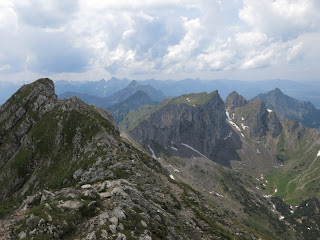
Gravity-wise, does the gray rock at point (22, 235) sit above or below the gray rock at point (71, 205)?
below

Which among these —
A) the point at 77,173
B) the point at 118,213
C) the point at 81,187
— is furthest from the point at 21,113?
the point at 118,213

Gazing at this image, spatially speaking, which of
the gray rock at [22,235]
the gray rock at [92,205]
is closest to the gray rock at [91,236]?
the gray rock at [92,205]

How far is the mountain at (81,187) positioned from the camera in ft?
80.0

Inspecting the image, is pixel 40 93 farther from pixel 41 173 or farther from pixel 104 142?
pixel 104 142

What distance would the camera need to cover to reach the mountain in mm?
24375

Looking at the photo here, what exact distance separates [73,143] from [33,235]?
213 feet

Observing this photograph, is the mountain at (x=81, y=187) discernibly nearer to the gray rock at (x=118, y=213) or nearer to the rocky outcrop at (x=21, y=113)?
the gray rock at (x=118, y=213)

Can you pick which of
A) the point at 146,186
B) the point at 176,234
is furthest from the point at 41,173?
the point at 176,234

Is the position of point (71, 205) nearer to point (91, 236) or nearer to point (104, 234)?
point (91, 236)

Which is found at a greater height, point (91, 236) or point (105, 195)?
point (91, 236)

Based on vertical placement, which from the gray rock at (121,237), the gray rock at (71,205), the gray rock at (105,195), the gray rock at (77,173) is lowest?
the gray rock at (77,173)

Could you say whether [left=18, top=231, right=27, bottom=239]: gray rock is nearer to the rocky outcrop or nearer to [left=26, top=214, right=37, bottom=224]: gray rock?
[left=26, top=214, right=37, bottom=224]: gray rock

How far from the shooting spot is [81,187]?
38.0 m

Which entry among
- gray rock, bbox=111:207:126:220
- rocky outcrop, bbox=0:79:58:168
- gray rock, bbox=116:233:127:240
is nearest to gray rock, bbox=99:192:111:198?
gray rock, bbox=111:207:126:220
